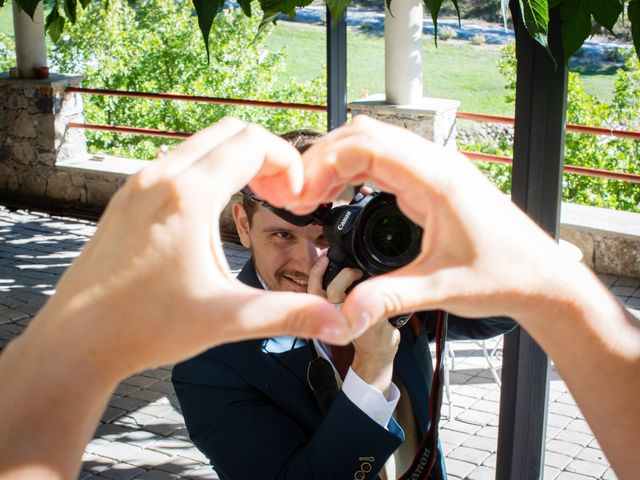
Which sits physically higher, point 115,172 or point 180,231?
point 180,231

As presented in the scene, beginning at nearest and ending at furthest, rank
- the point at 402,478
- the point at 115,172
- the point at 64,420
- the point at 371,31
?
the point at 64,420, the point at 402,478, the point at 115,172, the point at 371,31

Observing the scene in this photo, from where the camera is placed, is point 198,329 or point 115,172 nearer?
point 198,329

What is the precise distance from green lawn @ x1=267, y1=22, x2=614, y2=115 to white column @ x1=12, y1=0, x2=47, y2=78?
413 inches

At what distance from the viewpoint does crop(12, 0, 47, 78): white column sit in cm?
709

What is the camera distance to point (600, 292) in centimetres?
56

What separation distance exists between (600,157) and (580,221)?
1.94 metres

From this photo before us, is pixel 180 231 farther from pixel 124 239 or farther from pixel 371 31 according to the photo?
pixel 371 31

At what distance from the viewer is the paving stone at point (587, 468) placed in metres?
3.59

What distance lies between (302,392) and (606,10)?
38.0 inches

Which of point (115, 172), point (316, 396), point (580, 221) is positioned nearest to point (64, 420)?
point (316, 396)

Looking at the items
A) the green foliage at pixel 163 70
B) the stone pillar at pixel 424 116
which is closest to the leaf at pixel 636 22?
the stone pillar at pixel 424 116

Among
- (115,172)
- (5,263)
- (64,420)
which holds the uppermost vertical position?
(64,420)

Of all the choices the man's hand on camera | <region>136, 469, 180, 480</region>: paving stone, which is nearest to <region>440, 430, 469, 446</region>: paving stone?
<region>136, 469, 180, 480</region>: paving stone

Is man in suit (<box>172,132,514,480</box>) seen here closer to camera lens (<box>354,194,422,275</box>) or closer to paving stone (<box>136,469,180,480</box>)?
camera lens (<box>354,194,422,275</box>)
